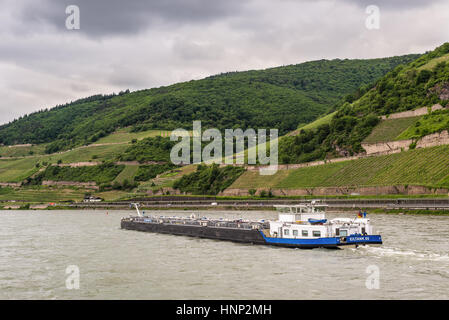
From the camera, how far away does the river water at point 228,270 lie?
31312mm

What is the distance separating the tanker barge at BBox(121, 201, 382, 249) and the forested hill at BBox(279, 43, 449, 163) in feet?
265

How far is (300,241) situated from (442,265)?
14.6 metres

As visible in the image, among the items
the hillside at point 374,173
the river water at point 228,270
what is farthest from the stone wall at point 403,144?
the river water at point 228,270

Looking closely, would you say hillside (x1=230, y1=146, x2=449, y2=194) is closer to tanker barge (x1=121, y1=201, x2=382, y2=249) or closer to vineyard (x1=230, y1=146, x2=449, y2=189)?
vineyard (x1=230, y1=146, x2=449, y2=189)

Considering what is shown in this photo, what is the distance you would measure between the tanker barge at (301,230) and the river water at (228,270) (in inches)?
43.9

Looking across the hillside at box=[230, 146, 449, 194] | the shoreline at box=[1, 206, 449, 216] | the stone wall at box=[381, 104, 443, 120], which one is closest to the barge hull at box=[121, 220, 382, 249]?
the shoreline at box=[1, 206, 449, 216]

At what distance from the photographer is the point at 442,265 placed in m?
37.2

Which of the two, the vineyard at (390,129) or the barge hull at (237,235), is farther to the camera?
the vineyard at (390,129)

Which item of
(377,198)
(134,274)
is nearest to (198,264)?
(134,274)

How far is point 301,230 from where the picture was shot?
49875 mm

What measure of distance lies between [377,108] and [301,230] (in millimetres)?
113231

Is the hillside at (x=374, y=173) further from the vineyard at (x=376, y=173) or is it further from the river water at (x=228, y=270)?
the river water at (x=228, y=270)

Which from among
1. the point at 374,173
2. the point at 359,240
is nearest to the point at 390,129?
the point at 374,173
